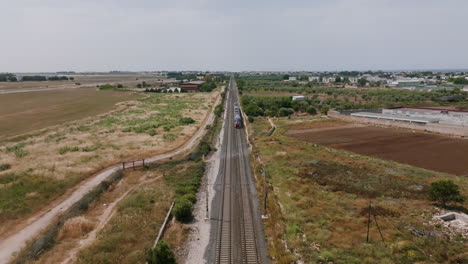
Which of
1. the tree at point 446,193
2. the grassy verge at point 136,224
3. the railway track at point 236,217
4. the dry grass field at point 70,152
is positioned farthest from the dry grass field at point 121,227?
the tree at point 446,193

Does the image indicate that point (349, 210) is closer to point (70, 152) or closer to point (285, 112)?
→ point (70, 152)

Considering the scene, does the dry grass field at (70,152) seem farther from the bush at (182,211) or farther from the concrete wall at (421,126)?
the concrete wall at (421,126)

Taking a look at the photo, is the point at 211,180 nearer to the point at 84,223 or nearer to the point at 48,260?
the point at 84,223

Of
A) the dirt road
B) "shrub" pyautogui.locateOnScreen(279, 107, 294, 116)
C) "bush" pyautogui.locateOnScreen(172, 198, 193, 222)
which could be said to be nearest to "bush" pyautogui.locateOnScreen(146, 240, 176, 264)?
"bush" pyautogui.locateOnScreen(172, 198, 193, 222)

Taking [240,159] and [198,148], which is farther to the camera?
[198,148]

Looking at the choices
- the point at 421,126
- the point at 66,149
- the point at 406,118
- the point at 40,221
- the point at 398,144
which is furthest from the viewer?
the point at 406,118

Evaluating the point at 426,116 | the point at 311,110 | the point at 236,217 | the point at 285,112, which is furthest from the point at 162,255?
the point at 311,110

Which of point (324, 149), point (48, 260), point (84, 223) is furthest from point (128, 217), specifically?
point (324, 149)
